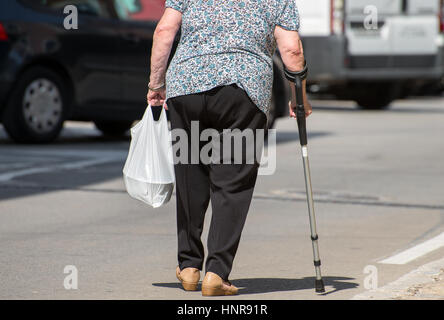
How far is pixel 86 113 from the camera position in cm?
1247

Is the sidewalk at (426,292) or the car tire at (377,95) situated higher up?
the car tire at (377,95)

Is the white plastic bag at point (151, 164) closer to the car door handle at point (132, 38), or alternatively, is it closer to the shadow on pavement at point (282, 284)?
the shadow on pavement at point (282, 284)

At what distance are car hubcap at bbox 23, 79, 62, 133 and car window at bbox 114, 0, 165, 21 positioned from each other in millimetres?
1210

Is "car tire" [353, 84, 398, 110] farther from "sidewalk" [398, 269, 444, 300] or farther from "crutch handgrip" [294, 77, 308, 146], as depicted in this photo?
"crutch handgrip" [294, 77, 308, 146]

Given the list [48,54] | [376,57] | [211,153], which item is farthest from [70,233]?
[376,57]

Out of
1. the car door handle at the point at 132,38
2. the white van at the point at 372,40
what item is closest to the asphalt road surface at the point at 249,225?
the car door handle at the point at 132,38

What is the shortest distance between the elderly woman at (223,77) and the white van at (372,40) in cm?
1420

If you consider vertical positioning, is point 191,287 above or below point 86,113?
below

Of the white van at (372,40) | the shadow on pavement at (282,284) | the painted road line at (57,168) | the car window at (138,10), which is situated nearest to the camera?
the shadow on pavement at (282,284)

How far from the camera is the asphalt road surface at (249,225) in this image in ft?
18.4

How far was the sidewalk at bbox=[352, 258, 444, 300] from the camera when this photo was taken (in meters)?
5.20

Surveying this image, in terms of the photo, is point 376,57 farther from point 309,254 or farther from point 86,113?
point 309,254
